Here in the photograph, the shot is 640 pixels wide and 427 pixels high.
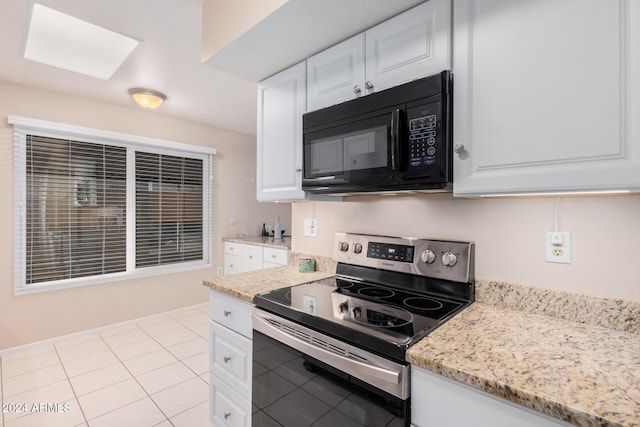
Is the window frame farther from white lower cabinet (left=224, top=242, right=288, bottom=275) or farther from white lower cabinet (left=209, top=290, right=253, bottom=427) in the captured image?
white lower cabinet (left=209, top=290, right=253, bottom=427)

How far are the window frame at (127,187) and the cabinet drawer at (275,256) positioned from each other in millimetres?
1097

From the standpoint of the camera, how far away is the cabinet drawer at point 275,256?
10.5 ft

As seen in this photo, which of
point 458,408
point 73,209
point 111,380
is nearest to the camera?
point 458,408

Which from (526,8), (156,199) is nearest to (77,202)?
(156,199)

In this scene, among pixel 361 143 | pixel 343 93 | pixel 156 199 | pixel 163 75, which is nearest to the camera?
pixel 361 143

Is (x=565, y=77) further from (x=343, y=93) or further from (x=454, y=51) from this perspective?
(x=343, y=93)

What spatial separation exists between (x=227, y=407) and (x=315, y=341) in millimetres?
901

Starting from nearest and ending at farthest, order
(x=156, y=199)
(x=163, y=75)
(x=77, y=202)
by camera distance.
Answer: (x=163, y=75) < (x=77, y=202) < (x=156, y=199)

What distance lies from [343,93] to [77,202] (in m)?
3.09

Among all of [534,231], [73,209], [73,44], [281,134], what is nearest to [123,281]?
[73,209]

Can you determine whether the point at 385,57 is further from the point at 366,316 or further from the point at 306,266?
the point at 306,266

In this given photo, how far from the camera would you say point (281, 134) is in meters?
1.76

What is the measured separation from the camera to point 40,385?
2.24 meters

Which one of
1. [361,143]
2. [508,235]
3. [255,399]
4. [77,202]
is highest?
[361,143]
